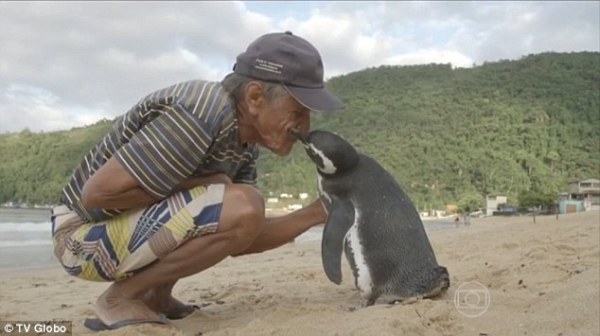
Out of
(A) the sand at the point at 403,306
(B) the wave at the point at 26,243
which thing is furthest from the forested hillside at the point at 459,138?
(A) the sand at the point at 403,306

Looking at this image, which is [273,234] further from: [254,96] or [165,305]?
[254,96]

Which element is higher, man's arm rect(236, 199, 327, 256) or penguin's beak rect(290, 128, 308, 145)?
penguin's beak rect(290, 128, 308, 145)

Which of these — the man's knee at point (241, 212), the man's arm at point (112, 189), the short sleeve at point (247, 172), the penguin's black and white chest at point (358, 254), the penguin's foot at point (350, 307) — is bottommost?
the penguin's foot at point (350, 307)

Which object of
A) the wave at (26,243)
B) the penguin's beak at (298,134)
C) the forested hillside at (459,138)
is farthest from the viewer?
the forested hillside at (459,138)

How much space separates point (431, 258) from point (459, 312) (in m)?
0.49

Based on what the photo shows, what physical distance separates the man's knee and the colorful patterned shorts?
1.1 inches

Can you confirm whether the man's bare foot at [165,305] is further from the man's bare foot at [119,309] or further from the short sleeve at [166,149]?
the short sleeve at [166,149]

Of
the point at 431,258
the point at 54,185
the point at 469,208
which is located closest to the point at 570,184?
the point at 469,208

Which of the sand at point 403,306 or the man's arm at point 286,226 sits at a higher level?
the man's arm at point 286,226

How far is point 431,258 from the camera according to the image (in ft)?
9.23

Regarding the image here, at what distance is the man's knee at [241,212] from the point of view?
2330mm

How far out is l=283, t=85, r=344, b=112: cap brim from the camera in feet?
7.52

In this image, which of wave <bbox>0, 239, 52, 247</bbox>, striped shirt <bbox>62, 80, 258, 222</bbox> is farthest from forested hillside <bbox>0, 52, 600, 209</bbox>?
striped shirt <bbox>62, 80, 258, 222</bbox>

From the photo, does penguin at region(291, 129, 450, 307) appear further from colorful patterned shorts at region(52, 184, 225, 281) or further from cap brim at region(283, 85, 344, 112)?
colorful patterned shorts at region(52, 184, 225, 281)
